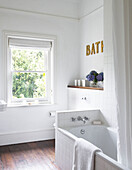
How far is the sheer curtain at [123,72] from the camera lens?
57.5 inches

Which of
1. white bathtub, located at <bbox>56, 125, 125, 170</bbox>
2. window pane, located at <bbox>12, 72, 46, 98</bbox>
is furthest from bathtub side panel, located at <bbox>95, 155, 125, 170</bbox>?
window pane, located at <bbox>12, 72, 46, 98</bbox>

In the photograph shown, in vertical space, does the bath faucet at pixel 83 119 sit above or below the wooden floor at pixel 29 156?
above

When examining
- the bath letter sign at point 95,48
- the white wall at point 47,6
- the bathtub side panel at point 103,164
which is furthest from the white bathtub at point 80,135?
the white wall at point 47,6

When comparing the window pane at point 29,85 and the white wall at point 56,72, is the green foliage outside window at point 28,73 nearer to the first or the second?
the window pane at point 29,85

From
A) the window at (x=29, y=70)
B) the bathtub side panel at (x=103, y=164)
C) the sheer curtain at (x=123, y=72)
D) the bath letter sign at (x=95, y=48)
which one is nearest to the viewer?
the sheer curtain at (x=123, y=72)

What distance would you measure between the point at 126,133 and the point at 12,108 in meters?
2.68

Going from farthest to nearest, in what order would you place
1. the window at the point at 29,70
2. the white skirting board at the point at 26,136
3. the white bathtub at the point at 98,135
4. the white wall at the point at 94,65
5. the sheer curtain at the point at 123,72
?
1. the window at the point at 29,70
2. the white skirting board at the point at 26,136
3. the white wall at the point at 94,65
4. the white bathtub at the point at 98,135
5. the sheer curtain at the point at 123,72

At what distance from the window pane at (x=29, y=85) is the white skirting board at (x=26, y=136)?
74cm

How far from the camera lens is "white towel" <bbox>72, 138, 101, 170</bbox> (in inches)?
74.1

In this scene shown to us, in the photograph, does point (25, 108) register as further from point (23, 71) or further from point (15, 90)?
point (23, 71)

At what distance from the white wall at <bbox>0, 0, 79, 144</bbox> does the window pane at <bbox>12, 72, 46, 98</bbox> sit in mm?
304

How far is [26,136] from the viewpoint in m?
3.87

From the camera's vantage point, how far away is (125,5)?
4.80 ft

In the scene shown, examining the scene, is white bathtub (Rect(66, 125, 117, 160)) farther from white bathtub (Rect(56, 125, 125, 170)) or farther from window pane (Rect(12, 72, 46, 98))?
window pane (Rect(12, 72, 46, 98))
